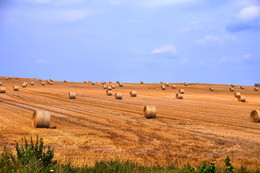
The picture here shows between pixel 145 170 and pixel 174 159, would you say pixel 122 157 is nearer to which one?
pixel 174 159

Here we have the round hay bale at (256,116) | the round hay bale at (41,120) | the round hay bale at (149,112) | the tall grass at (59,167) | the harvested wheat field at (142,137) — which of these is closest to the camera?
the tall grass at (59,167)

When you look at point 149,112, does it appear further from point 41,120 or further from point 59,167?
point 59,167

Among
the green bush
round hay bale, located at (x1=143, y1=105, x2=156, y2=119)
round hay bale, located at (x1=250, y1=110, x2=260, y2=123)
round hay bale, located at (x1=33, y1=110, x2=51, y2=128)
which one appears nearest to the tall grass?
the green bush

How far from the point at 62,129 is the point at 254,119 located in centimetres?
1234

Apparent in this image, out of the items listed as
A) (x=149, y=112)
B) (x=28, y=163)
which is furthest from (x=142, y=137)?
(x=28, y=163)

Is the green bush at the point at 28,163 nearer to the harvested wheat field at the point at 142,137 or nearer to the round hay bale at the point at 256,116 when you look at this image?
the harvested wheat field at the point at 142,137

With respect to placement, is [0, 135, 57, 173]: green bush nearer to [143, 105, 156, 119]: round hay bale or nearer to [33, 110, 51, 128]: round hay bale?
[33, 110, 51, 128]: round hay bale

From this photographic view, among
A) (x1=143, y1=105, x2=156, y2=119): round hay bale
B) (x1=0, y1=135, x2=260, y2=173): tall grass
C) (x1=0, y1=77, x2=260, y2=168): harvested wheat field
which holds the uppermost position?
(x1=143, y1=105, x2=156, y2=119): round hay bale

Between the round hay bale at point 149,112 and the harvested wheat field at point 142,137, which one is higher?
the round hay bale at point 149,112

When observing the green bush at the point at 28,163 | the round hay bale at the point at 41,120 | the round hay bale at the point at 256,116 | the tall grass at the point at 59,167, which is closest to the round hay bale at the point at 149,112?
the round hay bale at the point at 256,116

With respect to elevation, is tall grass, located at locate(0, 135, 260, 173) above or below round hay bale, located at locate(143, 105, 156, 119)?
below

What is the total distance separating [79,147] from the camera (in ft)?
44.9

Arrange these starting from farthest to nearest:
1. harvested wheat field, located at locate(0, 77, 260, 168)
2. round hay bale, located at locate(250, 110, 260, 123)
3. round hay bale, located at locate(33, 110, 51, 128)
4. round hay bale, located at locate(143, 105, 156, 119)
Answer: round hay bale, located at locate(250, 110, 260, 123) < round hay bale, located at locate(143, 105, 156, 119) < round hay bale, located at locate(33, 110, 51, 128) < harvested wheat field, located at locate(0, 77, 260, 168)

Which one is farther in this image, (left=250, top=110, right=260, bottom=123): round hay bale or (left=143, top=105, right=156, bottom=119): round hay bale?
(left=250, top=110, right=260, bottom=123): round hay bale
